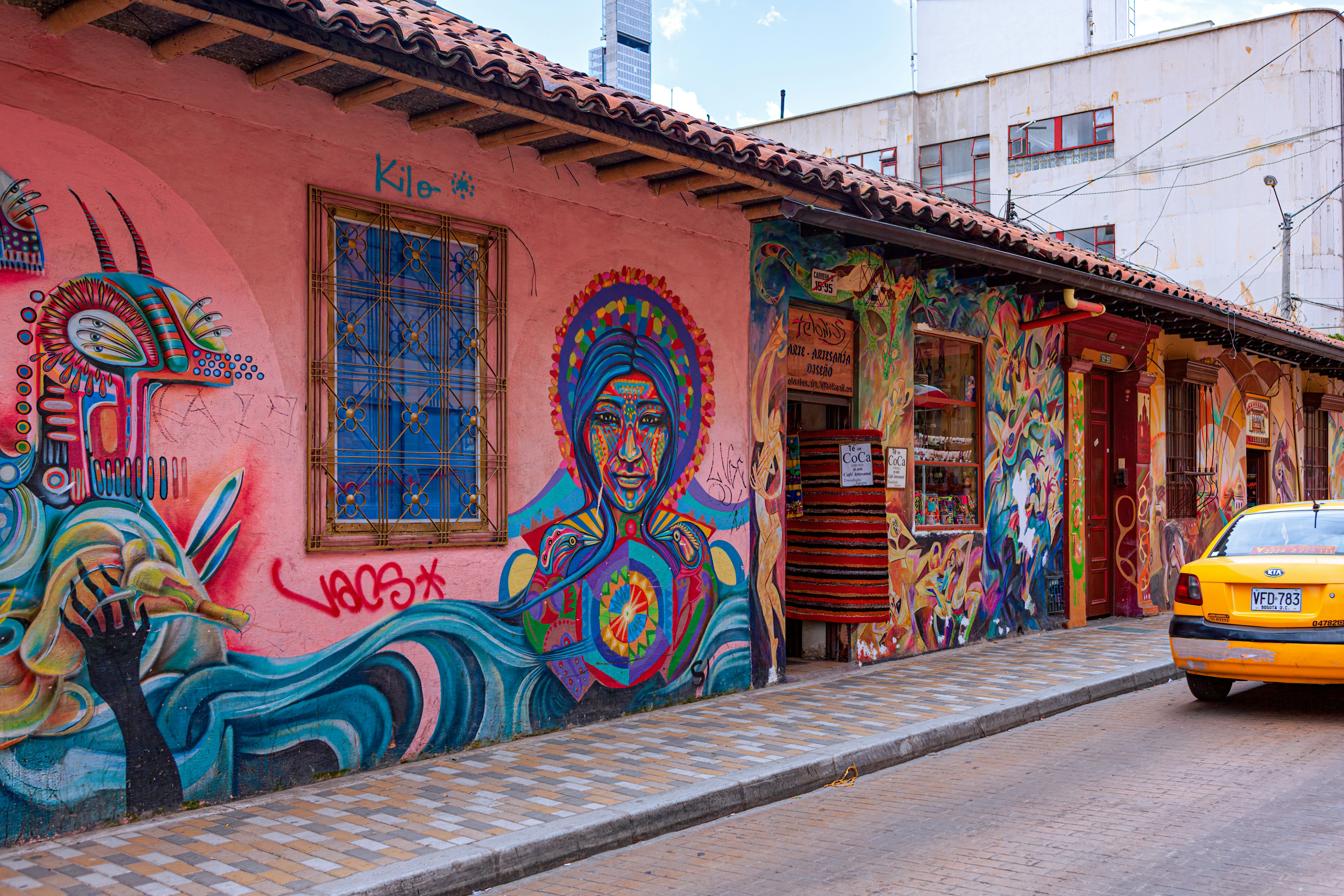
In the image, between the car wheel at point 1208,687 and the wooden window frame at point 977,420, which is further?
the wooden window frame at point 977,420

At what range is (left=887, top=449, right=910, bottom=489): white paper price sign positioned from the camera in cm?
1062

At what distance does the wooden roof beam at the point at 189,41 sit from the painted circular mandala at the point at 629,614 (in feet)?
13.7

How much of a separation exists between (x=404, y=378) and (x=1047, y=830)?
167 inches

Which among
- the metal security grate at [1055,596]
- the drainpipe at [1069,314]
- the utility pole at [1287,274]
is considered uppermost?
the utility pole at [1287,274]

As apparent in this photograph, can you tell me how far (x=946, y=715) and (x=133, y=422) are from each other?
554cm

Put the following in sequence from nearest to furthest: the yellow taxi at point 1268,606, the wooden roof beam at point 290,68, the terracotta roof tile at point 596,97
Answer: the terracotta roof tile at point 596,97 → the wooden roof beam at point 290,68 → the yellow taxi at point 1268,606

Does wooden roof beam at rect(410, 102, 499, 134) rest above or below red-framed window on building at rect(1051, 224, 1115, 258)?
below

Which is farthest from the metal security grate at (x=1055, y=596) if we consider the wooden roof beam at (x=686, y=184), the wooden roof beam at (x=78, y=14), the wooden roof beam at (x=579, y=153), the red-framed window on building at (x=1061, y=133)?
the red-framed window on building at (x=1061, y=133)

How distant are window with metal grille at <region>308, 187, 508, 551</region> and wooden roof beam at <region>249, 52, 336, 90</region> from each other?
0.62 metres

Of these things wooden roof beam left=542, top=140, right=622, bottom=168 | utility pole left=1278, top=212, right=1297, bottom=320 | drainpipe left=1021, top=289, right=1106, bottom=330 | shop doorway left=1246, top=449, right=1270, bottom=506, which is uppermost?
utility pole left=1278, top=212, right=1297, bottom=320

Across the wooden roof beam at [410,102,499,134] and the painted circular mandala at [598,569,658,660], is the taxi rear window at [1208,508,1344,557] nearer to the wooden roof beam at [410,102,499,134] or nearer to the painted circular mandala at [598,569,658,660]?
the painted circular mandala at [598,569,658,660]

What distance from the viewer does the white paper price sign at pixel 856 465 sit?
32.3ft

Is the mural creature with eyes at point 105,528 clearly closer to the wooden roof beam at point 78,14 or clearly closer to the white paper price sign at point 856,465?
the wooden roof beam at point 78,14

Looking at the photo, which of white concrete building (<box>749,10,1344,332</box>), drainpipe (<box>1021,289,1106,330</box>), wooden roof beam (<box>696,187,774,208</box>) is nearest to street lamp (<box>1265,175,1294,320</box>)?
white concrete building (<box>749,10,1344,332</box>)
